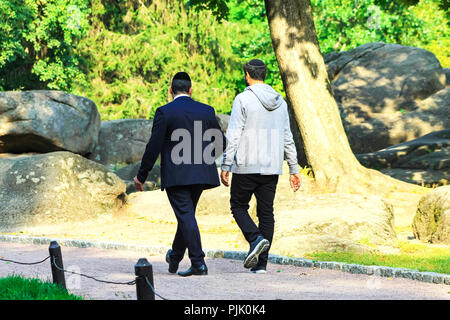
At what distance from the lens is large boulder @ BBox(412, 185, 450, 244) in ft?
32.2

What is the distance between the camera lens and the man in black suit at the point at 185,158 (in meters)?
7.17

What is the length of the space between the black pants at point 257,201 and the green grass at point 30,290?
205 centimetres

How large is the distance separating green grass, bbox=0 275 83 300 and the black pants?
2050 mm

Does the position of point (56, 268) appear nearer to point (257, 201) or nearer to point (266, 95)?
point (257, 201)

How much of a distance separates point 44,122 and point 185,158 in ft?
44.7

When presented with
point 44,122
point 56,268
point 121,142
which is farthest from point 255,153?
point 121,142

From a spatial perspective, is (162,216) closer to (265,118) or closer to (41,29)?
(265,118)

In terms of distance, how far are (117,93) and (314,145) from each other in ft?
77.7

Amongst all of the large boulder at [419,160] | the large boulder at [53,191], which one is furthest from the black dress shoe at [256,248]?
A: the large boulder at [419,160]

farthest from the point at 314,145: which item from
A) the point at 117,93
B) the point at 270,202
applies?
the point at 117,93

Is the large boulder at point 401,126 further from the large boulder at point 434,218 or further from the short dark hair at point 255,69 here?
the short dark hair at point 255,69

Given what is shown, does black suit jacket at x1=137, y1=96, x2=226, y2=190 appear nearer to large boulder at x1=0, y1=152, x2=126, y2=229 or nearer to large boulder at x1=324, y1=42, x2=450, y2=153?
large boulder at x1=0, y1=152, x2=126, y2=229
